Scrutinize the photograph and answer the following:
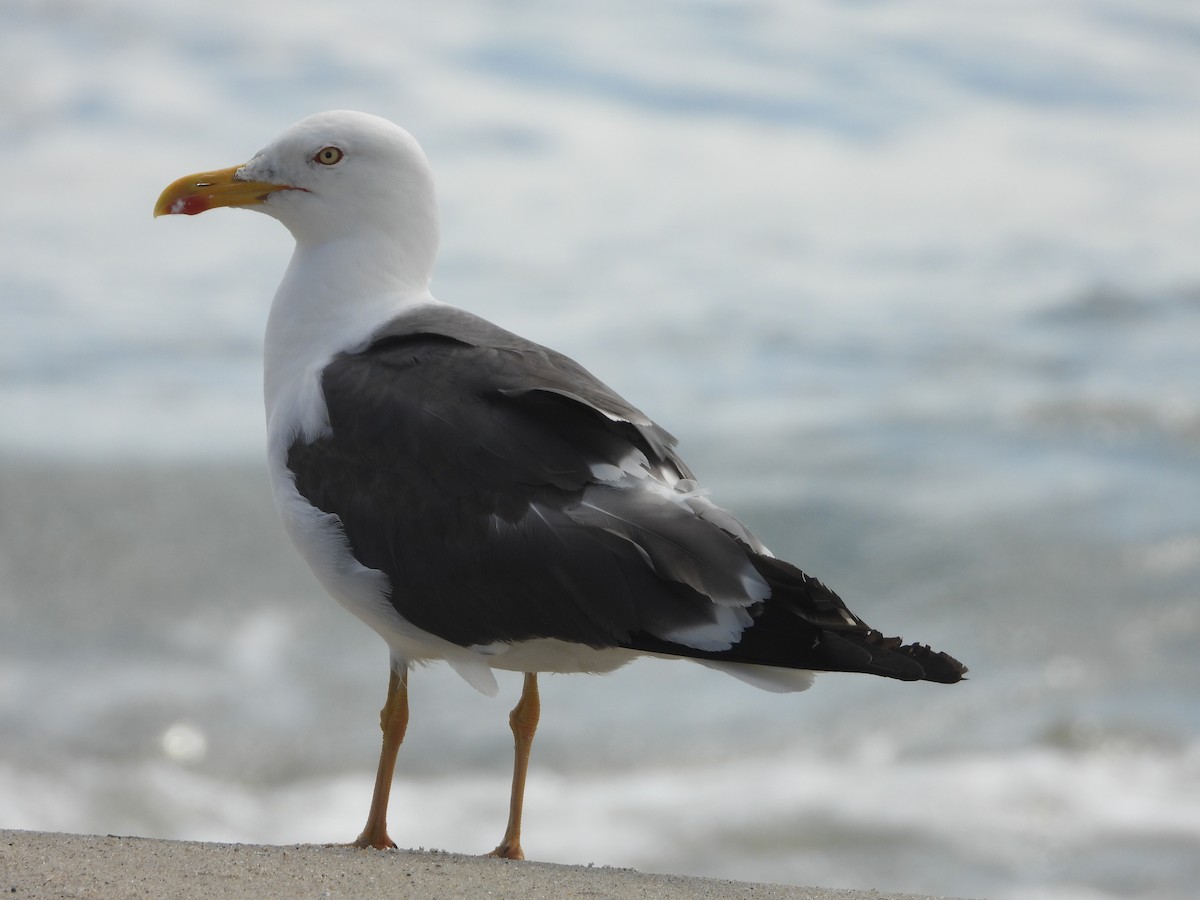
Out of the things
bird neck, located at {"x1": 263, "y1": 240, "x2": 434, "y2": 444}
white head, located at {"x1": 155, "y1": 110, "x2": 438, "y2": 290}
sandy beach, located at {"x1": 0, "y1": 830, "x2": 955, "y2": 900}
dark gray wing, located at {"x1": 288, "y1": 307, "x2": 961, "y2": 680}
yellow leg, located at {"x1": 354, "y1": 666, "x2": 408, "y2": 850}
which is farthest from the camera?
white head, located at {"x1": 155, "y1": 110, "x2": 438, "y2": 290}

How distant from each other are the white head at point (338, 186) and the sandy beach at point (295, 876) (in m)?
2.02

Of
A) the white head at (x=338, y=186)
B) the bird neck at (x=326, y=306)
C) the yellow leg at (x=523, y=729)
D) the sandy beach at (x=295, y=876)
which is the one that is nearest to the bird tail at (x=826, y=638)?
the sandy beach at (x=295, y=876)

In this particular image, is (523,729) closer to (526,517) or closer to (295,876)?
(526,517)

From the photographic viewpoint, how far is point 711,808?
29.6 ft

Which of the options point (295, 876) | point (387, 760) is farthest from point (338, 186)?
point (295, 876)

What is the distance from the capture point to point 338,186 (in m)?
5.17

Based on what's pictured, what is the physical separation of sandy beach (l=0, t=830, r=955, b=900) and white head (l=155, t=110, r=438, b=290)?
2024 mm

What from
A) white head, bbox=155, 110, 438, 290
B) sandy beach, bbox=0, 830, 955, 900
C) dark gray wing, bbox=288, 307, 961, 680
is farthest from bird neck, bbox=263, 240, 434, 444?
sandy beach, bbox=0, 830, 955, 900

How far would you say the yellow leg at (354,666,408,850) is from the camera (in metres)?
4.73

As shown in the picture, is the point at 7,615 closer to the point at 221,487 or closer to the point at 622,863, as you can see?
the point at 221,487

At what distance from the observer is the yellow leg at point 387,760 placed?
473cm

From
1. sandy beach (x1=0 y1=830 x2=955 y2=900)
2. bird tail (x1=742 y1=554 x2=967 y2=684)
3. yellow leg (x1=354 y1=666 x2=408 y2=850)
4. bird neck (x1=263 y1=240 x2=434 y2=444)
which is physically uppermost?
bird neck (x1=263 y1=240 x2=434 y2=444)

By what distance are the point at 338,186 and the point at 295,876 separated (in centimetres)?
236

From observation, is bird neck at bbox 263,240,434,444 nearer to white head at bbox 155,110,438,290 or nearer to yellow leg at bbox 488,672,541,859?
white head at bbox 155,110,438,290
